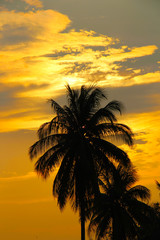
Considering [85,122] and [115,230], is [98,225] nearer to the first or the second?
[115,230]

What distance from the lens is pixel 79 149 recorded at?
34281 mm

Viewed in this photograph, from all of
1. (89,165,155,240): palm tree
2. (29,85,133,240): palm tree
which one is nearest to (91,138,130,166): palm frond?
(29,85,133,240): palm tree

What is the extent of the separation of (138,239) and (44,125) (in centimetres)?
1866

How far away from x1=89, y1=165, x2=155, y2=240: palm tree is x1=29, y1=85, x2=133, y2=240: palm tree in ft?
38.1

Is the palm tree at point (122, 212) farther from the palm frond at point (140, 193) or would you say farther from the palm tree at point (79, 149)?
the palm tree at point (79, 149)

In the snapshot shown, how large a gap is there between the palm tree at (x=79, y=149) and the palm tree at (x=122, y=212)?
11.6 meters

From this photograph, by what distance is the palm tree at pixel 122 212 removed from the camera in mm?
46094

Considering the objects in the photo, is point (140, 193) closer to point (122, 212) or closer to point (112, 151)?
point (122, 212)

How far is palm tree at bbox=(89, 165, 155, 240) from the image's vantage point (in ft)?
151

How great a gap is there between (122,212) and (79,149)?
15864 millimetres

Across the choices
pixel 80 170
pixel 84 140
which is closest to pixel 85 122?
pixel 84 140

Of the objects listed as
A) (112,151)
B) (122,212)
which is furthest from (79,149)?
(122,212)

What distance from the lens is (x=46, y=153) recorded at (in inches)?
1375

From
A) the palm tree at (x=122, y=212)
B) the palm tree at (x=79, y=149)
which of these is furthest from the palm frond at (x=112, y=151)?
the palm tree at (x=122, y=212)
